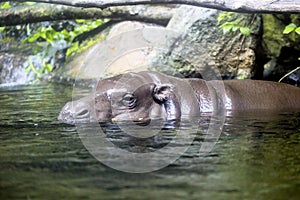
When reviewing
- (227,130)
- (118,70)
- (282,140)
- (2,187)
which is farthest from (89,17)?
(2,187)

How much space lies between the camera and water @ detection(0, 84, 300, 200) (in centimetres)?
281

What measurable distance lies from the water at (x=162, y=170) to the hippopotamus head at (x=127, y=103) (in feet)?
1.62

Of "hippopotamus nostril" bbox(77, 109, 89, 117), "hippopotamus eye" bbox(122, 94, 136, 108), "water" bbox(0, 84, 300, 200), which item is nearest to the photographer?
"water" bbox(0, 84, 300, 200)

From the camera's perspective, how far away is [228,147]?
4.02 meters

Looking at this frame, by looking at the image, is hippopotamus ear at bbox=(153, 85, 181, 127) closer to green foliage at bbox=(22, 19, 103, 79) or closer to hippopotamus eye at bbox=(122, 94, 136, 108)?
hippopotamus eye at bbox=(122, 94, 136, 108)

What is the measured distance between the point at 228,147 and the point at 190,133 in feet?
2.40

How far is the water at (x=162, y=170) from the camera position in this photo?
2.81m

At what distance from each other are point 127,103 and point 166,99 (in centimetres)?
47

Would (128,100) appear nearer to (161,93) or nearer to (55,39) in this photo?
(161,93)

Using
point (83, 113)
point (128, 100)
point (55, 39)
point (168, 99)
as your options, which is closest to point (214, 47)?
point (168, 99)

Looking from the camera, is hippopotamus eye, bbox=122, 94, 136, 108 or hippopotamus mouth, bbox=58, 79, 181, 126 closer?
hippopotamus mouth, bbox=58, 79, 181, 126

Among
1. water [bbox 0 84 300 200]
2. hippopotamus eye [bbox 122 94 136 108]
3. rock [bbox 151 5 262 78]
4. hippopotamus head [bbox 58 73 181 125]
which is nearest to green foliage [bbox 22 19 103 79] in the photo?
rock [bbox 151 5 262 78]

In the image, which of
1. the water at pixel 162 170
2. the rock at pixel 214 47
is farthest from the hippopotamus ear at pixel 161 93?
the rock at pixel 214 47

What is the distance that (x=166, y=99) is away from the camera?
5.97 m
